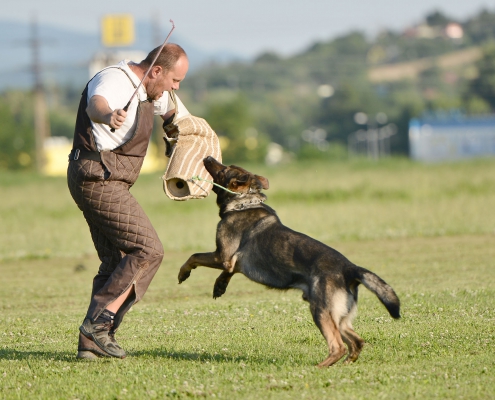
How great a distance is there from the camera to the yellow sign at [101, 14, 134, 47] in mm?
88588

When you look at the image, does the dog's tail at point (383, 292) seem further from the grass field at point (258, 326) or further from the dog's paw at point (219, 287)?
the dog's paw at point (219, 287)

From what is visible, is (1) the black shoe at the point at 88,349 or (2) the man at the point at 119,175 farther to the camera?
(1) the black shoe at the point at 88,349

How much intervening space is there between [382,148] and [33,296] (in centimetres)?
10243

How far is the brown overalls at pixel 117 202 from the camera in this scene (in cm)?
680

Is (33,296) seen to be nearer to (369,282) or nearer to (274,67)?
(369,282)

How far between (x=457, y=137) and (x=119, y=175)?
89.8 metres

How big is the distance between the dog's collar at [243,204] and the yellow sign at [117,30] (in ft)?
275

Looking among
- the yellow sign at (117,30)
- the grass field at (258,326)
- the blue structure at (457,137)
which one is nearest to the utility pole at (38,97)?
the yellow sign at (117,30)

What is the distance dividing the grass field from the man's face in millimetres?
2363

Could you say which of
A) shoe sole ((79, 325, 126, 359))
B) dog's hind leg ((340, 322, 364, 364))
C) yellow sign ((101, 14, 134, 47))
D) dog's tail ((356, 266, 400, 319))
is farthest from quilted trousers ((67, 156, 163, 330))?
yellow sign ((101, 14, 134, 47))

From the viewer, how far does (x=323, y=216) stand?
79.2 feet

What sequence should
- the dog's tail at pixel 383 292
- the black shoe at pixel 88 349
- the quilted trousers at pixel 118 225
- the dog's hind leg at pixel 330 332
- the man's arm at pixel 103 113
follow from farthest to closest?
the black shoe at pixel 88 349 → the quilted trousers at pixel 118 225 → the dog's hind leg at pixel 330 332 → the dog's tail at pixel 383 292 → the man's arm at pixel 103 113

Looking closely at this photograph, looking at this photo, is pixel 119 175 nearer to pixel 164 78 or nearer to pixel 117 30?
pixel 164 78

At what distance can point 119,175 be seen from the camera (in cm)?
688
